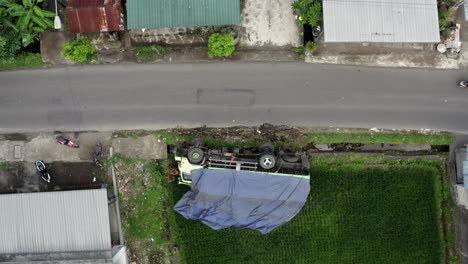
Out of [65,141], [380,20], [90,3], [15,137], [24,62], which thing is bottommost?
[65,141]

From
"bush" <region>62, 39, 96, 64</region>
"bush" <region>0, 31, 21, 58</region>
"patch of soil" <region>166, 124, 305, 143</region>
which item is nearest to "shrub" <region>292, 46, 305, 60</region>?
"patch of soil" <region>166, 124, 305, 143</region>

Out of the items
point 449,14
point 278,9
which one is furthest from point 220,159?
point 449,14

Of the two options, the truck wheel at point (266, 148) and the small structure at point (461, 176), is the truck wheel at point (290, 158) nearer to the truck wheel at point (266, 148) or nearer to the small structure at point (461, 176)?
the truck wheel at point (266, 148)

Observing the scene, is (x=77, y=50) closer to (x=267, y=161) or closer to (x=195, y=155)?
(x=195, y=155)

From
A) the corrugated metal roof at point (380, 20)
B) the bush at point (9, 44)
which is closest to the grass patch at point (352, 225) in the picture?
the corrugated metal roof at point (380, 20)

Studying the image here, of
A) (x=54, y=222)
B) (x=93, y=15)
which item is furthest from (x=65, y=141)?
(x=93, y=15)

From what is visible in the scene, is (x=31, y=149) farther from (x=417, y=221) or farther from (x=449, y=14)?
(x=449, y=14)

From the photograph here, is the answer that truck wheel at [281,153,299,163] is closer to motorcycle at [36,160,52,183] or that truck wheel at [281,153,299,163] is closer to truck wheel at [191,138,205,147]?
truck wheel at [191,138,205,147]
